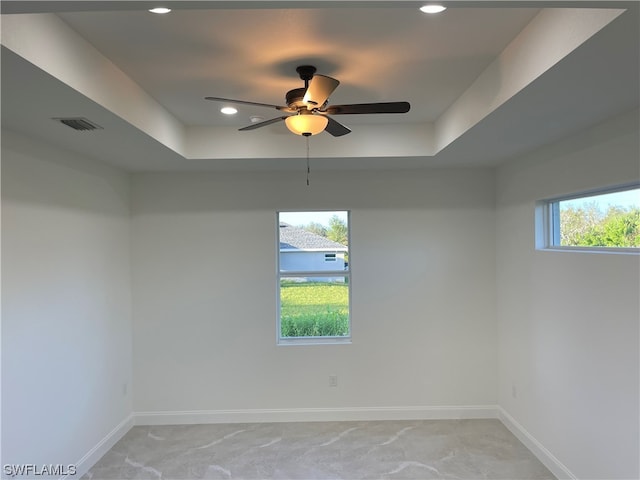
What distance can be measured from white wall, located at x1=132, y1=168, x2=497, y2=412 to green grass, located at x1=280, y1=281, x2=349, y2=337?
0.17 m

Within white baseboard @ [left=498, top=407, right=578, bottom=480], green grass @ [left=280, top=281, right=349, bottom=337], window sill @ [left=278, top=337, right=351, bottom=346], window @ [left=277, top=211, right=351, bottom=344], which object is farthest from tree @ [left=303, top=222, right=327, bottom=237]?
white baseboard @ [left=498, top=407, right=578, bottom=480]

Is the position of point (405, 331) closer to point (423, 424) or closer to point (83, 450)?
point (423, 424)

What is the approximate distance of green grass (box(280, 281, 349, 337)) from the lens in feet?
14.0

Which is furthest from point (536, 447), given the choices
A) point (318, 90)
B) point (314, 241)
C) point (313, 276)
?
point (318, 90)

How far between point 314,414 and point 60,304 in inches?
98.9

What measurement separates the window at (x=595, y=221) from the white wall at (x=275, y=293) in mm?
888

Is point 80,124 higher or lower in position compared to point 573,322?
higher

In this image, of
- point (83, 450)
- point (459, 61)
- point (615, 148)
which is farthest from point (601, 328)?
point (83, 450)

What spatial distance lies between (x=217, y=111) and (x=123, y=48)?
107 centimetres

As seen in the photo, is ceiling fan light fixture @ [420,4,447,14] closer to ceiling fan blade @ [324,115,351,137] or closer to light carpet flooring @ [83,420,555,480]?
ceiling fan blade @ [324,115,351,137]

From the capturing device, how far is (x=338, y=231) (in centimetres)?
428

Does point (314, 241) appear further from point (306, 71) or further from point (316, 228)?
point (306, 71)

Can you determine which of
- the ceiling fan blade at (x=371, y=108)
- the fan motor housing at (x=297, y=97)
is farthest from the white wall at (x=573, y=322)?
the fan motor housing at (x=297, y=97)

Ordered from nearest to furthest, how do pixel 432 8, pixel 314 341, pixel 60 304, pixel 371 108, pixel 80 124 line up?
pixel 432 8, pixel 371 108, pixel 80 124, pixel 60 304, pixel 314 341
